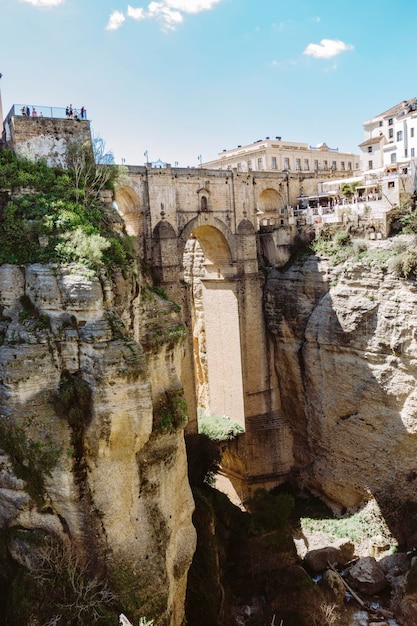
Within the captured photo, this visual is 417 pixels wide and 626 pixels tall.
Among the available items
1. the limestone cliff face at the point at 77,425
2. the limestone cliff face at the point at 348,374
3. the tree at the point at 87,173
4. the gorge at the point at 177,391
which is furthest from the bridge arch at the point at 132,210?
the limestone cliff face at the point at 77,425

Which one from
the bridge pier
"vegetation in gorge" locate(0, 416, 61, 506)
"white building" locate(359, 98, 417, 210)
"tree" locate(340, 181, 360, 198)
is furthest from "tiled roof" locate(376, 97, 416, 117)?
"vegetation in gorge" locate(0, 416, 61, 506)

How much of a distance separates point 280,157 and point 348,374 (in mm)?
20533

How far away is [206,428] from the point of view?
85.3 feet

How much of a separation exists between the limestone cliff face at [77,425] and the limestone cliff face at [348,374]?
12534 mm

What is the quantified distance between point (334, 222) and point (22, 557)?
19.6 m

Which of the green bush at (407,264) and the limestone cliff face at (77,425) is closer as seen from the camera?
the limestone cliff face at (77,425)

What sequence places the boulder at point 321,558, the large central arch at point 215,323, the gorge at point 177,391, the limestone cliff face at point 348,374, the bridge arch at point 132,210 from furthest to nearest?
the large central arch at point 215,323 < the bridge arch at point 132,210 < the limestone cliff face at point 348,374 < the boulder at point 321,558 < the gorge at point 177,391

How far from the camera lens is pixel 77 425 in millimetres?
11578

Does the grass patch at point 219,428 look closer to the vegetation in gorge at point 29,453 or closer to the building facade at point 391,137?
the vegetation in gorge at point 29,453

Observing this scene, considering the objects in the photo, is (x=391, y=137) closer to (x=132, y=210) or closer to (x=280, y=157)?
(x=280, y=157)

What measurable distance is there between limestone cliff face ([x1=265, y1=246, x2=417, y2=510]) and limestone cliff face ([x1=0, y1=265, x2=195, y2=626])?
1253cm

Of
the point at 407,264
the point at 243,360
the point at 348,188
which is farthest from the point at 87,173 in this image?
the point at 348,188

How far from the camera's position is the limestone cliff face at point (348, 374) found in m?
21.2

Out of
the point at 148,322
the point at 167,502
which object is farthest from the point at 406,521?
the point at 148,322
